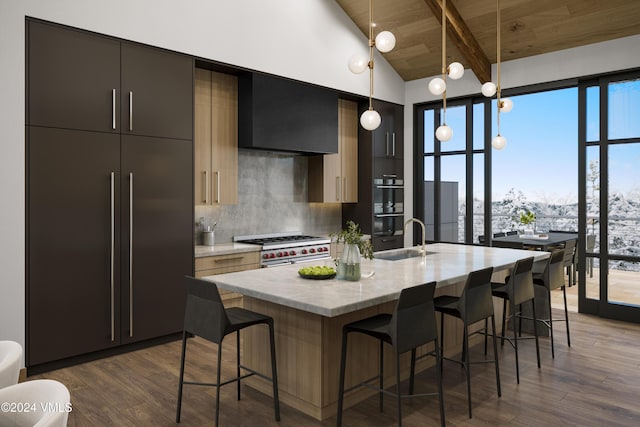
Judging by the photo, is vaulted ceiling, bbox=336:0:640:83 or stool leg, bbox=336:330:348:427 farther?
vaulted ceiling, bbox=336:0:640:83

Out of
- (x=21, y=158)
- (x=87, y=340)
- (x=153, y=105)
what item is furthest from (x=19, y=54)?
(x=87, y=340)

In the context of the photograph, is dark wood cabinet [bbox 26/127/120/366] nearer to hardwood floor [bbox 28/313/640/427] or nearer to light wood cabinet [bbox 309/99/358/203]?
hardwood floor [bbox 28/313/640/427]

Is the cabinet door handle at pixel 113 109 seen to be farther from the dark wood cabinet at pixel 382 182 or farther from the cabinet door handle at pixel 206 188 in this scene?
the dark wood cabinet at pixel 382 182

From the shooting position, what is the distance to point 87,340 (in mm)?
3896

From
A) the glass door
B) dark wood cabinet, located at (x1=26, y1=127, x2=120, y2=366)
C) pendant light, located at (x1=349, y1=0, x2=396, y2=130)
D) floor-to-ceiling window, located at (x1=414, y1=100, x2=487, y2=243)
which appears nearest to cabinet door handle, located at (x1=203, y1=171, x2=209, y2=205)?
dark wood cabinet, located at (x1=26, y1=127, x2=120, y2=366)

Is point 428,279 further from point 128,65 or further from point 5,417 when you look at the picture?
point 128,65

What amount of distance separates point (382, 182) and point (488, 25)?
2.33m

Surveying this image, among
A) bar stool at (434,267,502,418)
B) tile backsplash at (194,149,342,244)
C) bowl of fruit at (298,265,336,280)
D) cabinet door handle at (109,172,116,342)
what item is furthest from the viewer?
tile backsplash at (194,149,342,244)

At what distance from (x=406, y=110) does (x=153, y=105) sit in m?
3.91

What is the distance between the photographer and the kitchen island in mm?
2727

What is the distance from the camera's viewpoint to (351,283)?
310 centimetres

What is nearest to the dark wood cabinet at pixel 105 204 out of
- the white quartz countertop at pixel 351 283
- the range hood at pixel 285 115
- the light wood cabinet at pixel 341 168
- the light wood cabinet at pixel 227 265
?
the light wood cabinet at pixel 227 265

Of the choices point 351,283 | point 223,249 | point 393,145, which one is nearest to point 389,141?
point 393,145

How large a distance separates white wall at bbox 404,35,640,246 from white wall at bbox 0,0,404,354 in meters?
0.37
